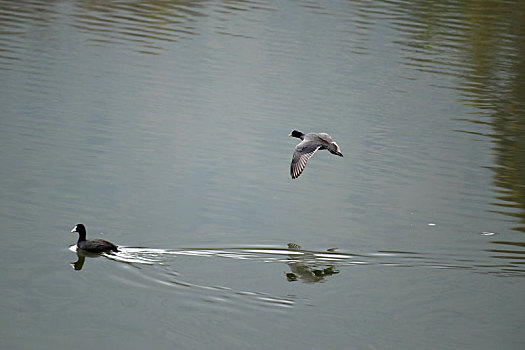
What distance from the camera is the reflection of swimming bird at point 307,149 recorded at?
1010 cm

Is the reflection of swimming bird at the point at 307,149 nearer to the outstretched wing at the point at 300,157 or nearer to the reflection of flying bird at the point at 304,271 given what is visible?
the outstretched wing at the point at 300,157

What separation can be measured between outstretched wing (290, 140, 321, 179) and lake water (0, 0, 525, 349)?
0.49 m

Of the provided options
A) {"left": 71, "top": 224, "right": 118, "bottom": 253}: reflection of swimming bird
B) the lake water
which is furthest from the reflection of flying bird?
{"left": 71, "top": 224, "right": 118, "bottom": 253}: reflection of swimming bird

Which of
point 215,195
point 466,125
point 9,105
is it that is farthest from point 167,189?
point 466,125

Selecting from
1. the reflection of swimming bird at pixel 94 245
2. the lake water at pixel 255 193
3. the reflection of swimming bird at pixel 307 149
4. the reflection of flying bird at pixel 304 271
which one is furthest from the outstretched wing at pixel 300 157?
the reflection of swimming bird at pixel 94 245

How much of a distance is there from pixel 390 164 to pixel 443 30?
549 inches

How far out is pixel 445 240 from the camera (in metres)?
9.15

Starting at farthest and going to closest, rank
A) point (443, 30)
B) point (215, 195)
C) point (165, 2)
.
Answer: point (165, 2)
point (443, 30)
point (215, 195)

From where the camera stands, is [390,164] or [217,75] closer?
[390,164]

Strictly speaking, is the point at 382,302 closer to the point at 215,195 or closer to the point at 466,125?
the point at 215,195

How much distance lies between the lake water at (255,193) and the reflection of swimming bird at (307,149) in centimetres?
52

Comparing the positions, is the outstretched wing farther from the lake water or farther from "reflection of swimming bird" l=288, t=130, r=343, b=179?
the lake water

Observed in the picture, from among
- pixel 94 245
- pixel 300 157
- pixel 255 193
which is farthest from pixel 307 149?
pixel 94 245

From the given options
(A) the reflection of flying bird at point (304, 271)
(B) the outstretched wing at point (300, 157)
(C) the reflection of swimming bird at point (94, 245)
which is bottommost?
(C) the reflection of swimming bird at point (94, 245)
